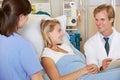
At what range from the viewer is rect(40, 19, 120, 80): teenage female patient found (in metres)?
1.87

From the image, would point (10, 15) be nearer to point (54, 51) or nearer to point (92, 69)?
point (54, 51)

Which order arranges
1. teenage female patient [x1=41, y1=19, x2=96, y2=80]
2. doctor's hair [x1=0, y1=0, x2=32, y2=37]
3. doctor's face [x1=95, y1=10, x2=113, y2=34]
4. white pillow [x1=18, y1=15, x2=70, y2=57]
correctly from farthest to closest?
doctor's face [x1=95, y1=10, x2=113, y2=34], white pillow [x1=18, y1=15, x2=70, y2=57], teenage female patient [x1=41, y1=19, x2=96, y2=80], doctor's hair [x1=0, y1=0, x2=32, y2=37]

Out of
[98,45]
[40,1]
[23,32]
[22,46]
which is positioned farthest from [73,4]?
[22,46]

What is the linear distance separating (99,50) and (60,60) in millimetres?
482

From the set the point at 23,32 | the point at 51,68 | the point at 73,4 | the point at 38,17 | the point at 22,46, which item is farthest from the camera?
the point at 73,4

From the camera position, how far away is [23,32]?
6.52 feet

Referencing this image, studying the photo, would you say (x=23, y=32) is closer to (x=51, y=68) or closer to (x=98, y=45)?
(x=51, y=68)

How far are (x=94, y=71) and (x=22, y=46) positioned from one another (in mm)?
764

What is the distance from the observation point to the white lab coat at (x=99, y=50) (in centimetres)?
221

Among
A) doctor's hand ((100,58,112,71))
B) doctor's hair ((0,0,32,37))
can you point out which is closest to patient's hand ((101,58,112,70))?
doctor's hand ((100,58,112,71))

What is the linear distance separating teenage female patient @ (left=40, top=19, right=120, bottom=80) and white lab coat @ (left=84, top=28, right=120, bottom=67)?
0.63 ft

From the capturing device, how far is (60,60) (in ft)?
6.36

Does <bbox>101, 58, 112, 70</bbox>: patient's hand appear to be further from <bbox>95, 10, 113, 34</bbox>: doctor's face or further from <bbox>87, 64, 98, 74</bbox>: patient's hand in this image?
<bbox>95, 10, 113, 34</bbox>: doctor's face

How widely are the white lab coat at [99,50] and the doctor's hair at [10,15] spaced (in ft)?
3.31
